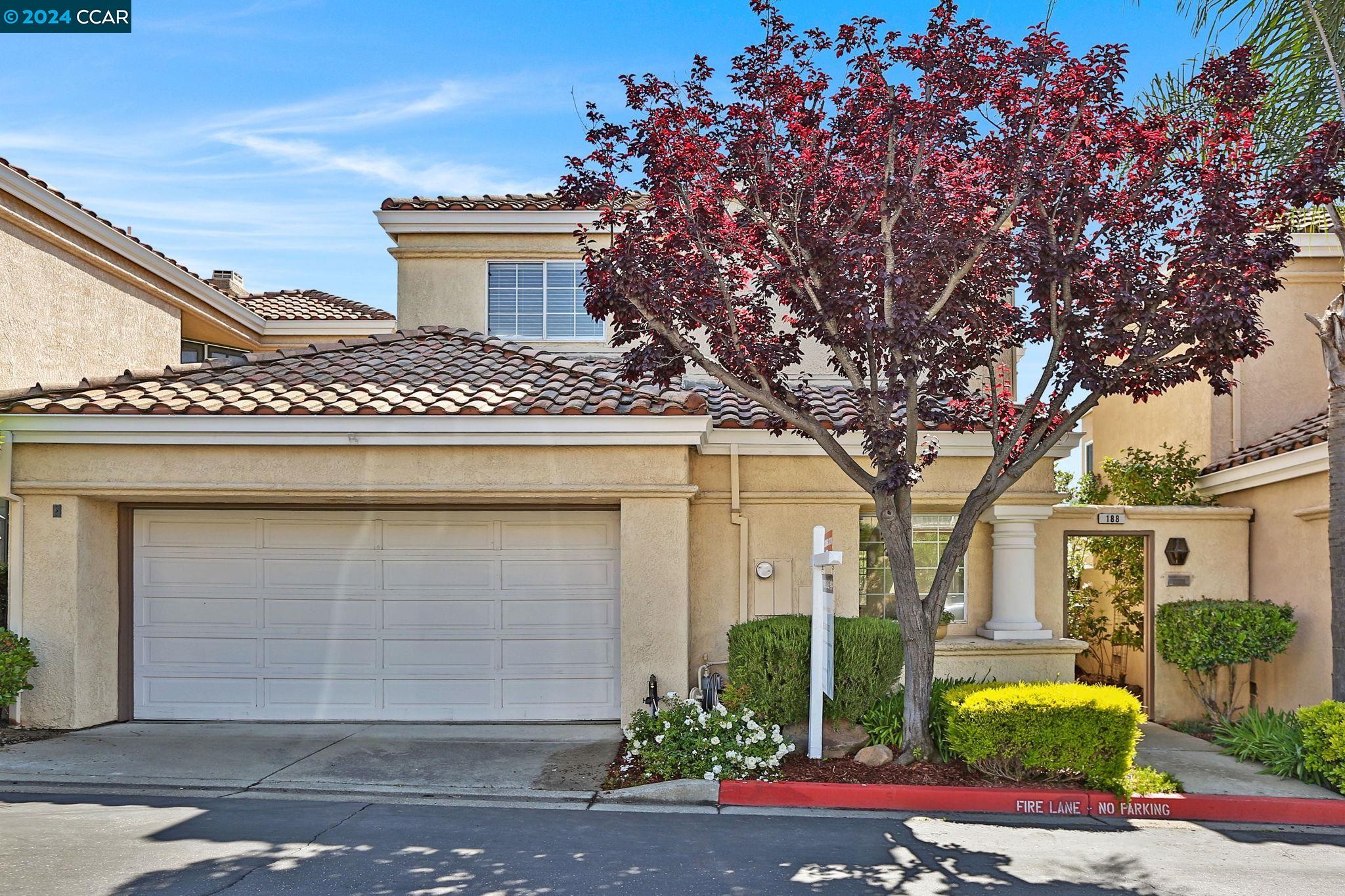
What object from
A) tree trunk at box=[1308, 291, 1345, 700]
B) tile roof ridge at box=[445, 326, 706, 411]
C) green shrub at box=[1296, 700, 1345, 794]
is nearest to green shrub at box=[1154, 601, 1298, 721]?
tree trunk at box=[1308, 291, 1345, 700]

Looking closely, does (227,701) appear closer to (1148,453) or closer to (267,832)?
(267,832)

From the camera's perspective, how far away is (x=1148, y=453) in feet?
51.2

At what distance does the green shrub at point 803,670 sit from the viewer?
960cm

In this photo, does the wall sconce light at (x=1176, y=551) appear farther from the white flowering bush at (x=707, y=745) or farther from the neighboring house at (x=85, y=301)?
the neighboring house at (x=85, y=301)

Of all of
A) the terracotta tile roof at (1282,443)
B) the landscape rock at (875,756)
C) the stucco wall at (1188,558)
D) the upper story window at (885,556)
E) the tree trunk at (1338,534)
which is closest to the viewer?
the landscape rock at (875,756)

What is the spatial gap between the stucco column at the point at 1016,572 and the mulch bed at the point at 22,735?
1009cm

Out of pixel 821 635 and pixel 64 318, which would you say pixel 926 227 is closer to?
pixel 821 635

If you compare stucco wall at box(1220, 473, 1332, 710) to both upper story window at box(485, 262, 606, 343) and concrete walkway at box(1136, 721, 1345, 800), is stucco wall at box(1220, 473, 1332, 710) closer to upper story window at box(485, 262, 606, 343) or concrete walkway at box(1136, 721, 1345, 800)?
concrete walkway at box(1136, 721, 1345, 800)

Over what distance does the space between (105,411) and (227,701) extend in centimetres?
331

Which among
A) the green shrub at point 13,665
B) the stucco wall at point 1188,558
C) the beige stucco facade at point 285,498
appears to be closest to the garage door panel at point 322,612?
the beige stucco facade at point 285,498

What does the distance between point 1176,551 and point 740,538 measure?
20.0ft

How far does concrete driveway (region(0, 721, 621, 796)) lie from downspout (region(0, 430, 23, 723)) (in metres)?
1.29

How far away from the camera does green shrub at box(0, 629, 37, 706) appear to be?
10008 millimetres

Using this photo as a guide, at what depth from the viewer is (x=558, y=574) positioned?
11.6m
